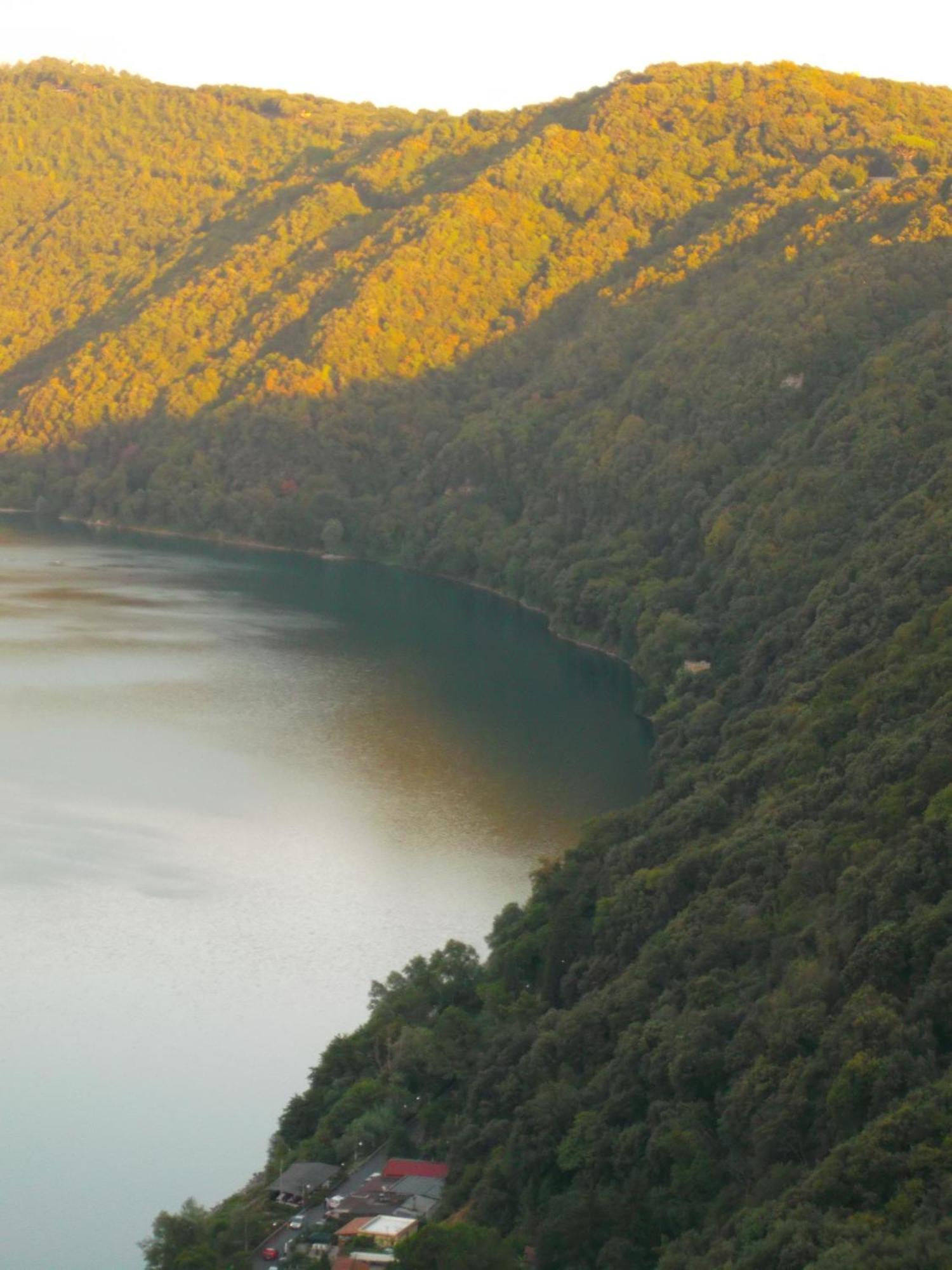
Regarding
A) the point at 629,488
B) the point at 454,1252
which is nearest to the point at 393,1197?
the point at 454,1252

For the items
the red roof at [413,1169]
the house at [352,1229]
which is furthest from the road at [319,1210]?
the house at [352,1229]

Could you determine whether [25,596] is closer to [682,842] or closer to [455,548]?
[455,548]

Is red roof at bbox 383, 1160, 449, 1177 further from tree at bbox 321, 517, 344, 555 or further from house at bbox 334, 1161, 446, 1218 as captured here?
tree at bbox 321, 517, 344, 555

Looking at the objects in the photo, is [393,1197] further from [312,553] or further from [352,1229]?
[312,553]

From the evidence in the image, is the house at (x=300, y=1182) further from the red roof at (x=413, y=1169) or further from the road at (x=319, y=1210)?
the red roof at (x=413, y=1169)

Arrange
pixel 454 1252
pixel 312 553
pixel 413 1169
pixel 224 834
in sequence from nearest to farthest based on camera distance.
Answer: pixel 454 1252 → pixel 413 1169 → pixel 224 834 → pixel 312 553

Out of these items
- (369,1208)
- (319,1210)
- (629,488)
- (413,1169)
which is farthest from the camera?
(629,488)

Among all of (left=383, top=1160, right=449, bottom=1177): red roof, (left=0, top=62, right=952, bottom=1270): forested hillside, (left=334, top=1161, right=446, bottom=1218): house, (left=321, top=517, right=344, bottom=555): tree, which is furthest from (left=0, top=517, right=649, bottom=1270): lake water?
(left=321, top=517, right=344, bottom=555): tree
